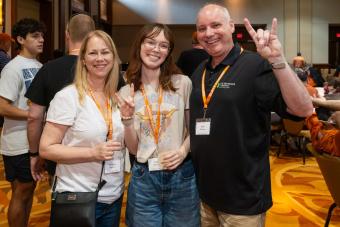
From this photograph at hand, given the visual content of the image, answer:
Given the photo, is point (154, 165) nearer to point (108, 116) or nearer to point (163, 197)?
point (163, 197)

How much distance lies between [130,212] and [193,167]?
0.40 m

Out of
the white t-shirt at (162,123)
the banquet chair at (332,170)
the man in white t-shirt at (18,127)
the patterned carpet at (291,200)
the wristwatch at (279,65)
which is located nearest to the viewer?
the wristwatch at (279,65)

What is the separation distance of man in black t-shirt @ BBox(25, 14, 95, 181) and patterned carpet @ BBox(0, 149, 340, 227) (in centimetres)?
147

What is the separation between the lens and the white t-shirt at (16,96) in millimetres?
2680

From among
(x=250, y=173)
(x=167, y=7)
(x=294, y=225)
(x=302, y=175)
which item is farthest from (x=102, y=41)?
(x=167, y=7)

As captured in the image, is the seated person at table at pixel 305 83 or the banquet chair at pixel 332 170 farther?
the seated person at table at pixel 305 83

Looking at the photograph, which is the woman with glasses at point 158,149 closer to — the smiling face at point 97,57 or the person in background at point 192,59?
the smiling face at point 97,57

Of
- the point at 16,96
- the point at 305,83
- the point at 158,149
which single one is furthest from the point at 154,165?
the point at 305,83

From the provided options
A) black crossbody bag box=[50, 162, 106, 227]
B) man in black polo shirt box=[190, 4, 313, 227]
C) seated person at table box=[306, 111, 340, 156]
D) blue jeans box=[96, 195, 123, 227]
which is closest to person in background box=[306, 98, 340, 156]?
seated person at table box=[306, 111, 340, 156]

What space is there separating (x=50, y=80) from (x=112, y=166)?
71 centimetres

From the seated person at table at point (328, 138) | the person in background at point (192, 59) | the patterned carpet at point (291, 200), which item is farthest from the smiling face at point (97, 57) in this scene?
the person in background at point (192, 59)

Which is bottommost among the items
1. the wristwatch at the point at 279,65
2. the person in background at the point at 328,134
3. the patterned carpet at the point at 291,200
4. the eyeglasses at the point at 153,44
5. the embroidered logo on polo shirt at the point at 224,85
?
the patterned carpet at the point at 291,200

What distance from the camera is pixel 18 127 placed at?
2777 mm

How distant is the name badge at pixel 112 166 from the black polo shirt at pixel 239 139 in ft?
1.34
